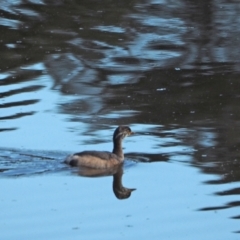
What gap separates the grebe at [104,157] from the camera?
10.9 meters

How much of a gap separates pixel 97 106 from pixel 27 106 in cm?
99

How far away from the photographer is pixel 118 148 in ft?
37.3

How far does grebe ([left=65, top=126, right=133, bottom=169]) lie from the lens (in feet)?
35.7

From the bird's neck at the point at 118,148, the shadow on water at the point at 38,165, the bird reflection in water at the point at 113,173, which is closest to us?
the bird reflection in water at the point at 113,173

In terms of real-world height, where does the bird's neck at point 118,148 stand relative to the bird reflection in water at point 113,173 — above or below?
above

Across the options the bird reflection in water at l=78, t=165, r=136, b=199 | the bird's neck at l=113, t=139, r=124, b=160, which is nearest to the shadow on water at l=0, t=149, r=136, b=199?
the bird reflection in water at l=78, t=165, r=136, b=199

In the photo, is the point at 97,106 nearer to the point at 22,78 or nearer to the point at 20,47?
the point at 22,78

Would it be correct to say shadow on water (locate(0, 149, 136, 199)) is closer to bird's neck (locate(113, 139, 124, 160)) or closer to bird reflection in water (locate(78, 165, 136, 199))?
bird reflection in water (locate(78, 165, 136, 199))

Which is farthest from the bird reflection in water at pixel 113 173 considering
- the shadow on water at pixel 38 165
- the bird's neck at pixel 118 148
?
the bird's neck at pixel 118 148

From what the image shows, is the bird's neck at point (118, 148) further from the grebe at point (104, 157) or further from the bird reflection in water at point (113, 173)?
the bird reflection in water at point (113, 173)

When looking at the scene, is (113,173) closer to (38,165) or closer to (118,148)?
(118,148)

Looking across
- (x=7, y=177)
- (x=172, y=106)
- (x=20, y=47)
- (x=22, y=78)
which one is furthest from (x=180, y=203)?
(x=20, y=47)

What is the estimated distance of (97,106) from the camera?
13992mm

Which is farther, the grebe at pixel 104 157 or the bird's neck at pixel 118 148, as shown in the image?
the bird's neck at pixel 118 148
